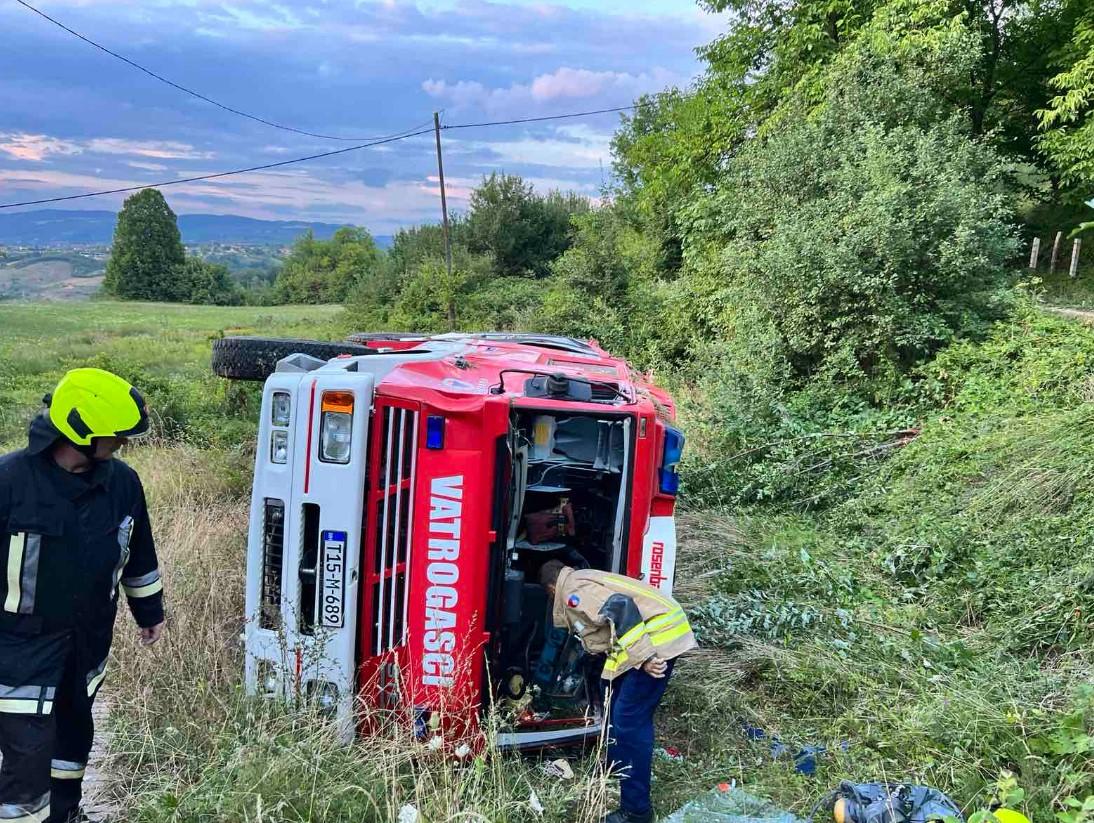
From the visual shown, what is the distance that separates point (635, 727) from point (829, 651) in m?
1.44

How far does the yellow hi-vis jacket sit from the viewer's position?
2.89 metres

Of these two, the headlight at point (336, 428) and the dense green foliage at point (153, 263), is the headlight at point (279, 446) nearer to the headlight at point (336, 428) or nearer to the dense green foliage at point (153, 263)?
the headlight at point (336, 428)

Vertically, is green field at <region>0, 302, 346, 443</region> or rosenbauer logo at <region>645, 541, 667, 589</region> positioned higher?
rosenbauer logo at <region>645, 541, 667, 589</region>

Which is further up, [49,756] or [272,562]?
[272,562]

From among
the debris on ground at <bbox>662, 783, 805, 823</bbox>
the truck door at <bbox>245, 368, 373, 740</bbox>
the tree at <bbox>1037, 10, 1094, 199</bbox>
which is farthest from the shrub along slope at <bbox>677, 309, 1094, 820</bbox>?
the tree at <bbox>1037, 10, 1094, 199</bbox>

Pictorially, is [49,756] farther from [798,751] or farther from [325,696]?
[798,751]

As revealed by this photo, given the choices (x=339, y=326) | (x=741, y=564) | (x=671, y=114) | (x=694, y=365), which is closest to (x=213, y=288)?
(x=339, y=326)

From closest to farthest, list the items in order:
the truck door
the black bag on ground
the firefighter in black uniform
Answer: the firefighter in black uniform < the black bag on ground < the truck door

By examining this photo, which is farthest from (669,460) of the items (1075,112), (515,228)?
(515,228)

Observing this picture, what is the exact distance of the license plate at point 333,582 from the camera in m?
2.84

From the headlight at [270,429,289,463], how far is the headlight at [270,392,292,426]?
1.7 inches

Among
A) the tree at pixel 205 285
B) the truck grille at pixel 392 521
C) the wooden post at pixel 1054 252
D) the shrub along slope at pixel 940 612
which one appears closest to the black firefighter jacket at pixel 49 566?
the truck grille at pixel 392 521

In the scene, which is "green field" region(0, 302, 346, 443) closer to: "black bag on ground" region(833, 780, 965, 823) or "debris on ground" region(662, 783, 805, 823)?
"debris on ground" region(662, 783, 805, 823)

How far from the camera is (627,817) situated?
2.89 meters
